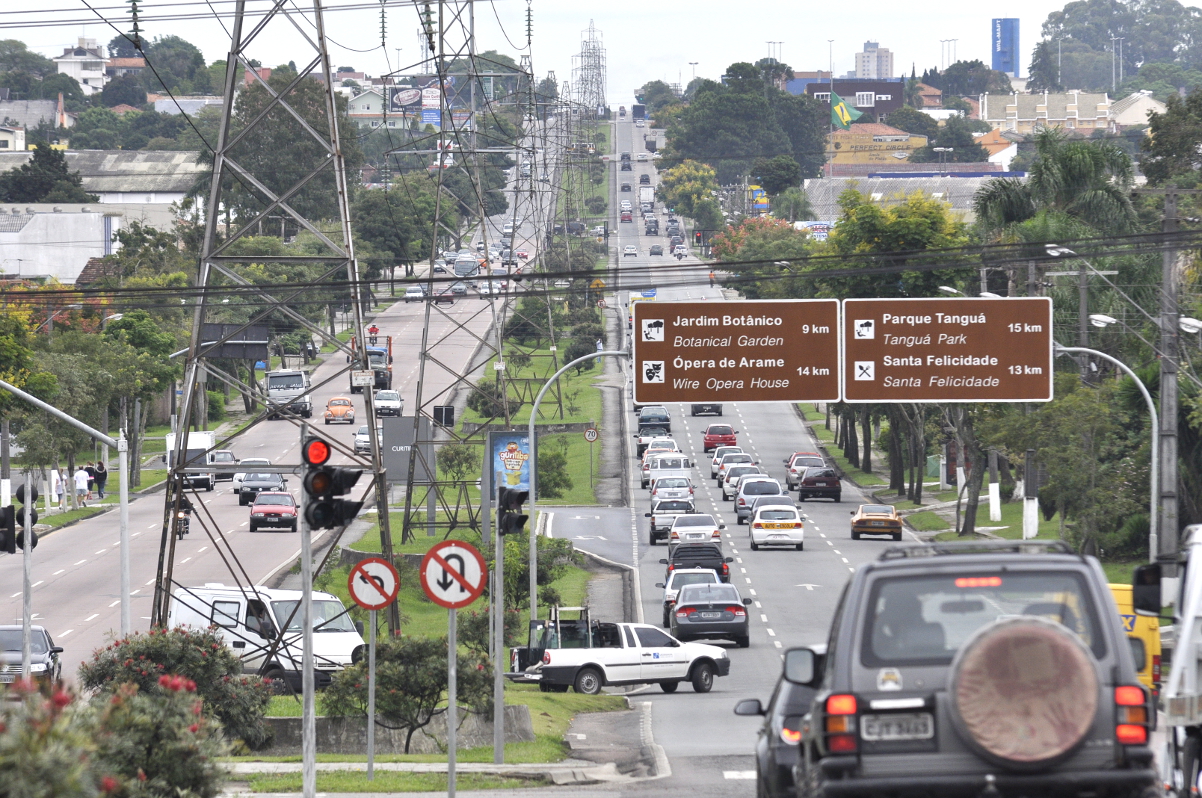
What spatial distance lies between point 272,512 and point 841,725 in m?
45.6

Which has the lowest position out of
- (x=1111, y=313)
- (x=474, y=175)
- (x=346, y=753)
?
(x=346, y=753)

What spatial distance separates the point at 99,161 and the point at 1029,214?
129125 millimetres

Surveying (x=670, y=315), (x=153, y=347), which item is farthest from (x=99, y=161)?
(x=670, y=315)

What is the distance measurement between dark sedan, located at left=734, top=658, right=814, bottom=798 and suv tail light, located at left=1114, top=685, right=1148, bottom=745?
2686mm

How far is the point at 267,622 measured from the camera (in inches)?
1075

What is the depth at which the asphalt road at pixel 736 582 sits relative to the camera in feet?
63.4

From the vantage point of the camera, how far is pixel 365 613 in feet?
113

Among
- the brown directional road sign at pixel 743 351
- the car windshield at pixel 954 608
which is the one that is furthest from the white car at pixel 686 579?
the car windshield at pixel 954 608

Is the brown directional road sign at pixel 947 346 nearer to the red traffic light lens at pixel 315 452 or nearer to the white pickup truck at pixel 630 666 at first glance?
the white pickup truck at pixel 630 666

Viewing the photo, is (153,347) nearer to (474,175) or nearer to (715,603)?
(474,175)

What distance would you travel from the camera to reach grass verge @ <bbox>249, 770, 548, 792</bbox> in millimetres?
16422

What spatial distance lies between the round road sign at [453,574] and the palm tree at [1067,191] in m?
37.6

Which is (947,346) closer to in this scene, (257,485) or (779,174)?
(257,485)

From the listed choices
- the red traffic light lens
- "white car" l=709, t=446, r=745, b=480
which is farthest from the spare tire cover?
"white car" l=709, t=446, r=745, b=480
